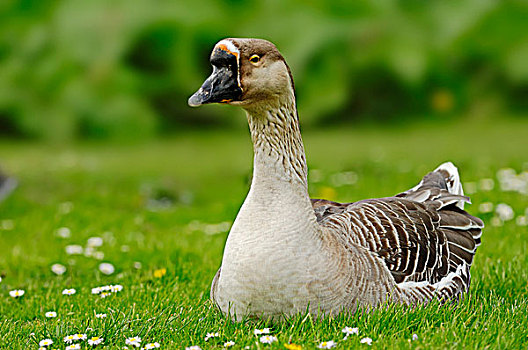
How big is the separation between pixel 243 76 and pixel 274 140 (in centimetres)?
40

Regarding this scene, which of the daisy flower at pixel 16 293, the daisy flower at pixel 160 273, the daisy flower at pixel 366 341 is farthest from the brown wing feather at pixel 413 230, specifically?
the daisy flower at pixel 16 293

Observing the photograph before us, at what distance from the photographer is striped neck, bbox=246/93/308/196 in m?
3.39

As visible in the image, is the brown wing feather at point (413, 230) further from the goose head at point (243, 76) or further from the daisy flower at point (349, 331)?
the goose head at point (243, 76)

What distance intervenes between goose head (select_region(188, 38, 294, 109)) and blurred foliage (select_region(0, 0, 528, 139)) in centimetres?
881

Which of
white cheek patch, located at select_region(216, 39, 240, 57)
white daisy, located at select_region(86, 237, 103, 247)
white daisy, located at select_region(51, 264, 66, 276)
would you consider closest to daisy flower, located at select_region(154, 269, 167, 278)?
white daisy, located at select_region(51, 264, 66, 276)

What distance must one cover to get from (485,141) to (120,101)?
21.9 ft

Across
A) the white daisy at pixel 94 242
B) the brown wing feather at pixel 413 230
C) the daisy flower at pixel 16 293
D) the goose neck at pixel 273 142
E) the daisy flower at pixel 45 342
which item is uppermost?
the goose neck at pixel 273 142

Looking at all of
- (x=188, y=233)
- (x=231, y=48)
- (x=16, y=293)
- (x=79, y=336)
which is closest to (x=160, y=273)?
(x=16, y=293)

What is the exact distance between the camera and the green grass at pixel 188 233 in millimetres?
3365

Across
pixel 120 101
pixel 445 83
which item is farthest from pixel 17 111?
pixel 445 83

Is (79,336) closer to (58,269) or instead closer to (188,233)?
(58,269)

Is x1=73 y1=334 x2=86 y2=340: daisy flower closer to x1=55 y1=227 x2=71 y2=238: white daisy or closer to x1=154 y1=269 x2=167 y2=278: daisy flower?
x1=154 y1=269 x2=167 y2=278: daisy flower

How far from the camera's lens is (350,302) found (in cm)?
337

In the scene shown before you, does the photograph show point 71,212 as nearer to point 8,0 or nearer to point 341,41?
point 341,41
